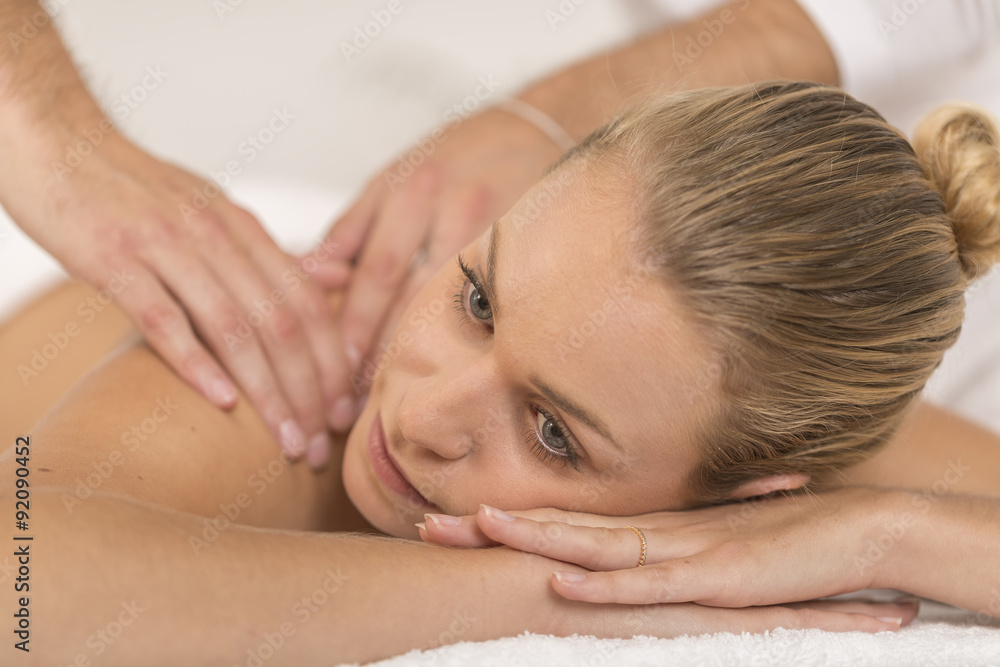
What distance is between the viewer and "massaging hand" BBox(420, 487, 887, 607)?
3.10 ft

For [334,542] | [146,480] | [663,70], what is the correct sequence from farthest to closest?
[663,70]
[146,480]
[334,542]

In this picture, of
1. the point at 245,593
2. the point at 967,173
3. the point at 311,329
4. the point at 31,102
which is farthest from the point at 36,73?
the point at 967,173

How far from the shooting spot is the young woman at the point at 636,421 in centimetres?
86

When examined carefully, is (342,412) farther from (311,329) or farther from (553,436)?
(553,436)

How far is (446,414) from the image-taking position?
100 cm

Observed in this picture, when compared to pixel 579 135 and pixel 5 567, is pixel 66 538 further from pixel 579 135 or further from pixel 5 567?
pixel 579 135

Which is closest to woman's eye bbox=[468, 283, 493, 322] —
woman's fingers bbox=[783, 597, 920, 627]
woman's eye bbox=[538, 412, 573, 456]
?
woman's eye bbox=[538, 412, 573, 456]

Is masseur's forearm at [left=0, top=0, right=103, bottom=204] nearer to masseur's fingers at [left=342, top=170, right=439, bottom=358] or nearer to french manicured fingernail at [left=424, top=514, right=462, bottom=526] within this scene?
masseur's fingers at [left=342, top=170, right=439, bottom=358]

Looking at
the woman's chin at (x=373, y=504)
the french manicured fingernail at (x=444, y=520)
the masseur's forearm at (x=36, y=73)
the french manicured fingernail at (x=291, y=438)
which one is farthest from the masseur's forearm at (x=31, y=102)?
the french manicured fingernail at (x=444, y=520)

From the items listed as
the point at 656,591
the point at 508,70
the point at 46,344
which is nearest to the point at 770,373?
the point at 656,591

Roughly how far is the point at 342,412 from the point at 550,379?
1.62 ft

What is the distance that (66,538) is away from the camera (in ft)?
2.50

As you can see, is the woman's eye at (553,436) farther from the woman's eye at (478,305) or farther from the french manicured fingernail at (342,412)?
the french manicured fingernail at (342,412)

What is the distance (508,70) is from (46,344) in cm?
190
